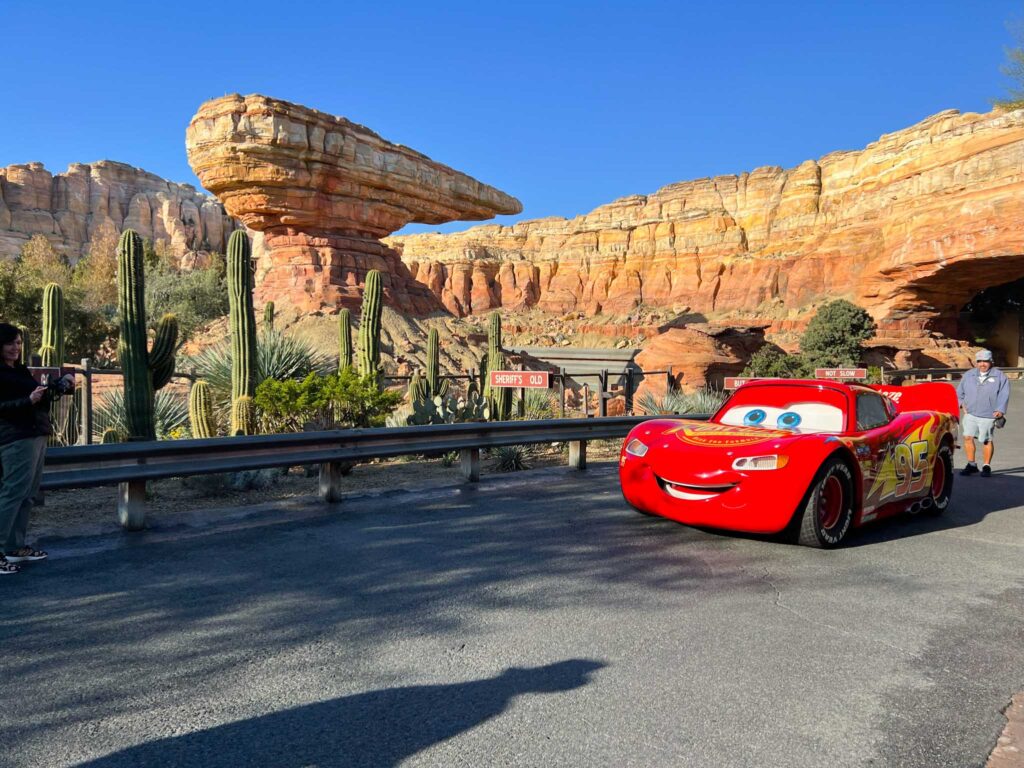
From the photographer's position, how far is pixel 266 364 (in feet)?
48.2

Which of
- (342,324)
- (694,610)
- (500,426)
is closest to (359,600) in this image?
(694,610)

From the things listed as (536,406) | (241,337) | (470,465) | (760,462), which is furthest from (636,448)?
(536,406)

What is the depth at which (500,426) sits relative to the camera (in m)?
8.20

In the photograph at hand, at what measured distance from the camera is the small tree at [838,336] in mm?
36406

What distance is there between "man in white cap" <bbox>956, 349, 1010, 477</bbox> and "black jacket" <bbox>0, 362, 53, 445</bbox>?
9932mm

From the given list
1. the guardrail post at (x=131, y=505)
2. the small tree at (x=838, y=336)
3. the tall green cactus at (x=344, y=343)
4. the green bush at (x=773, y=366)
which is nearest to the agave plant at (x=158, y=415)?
the tall green cactus at (x=344, y=343)

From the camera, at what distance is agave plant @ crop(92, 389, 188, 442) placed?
11.9 metres

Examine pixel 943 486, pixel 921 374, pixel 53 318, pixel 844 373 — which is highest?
pixel 53 318

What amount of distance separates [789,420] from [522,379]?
4.06m

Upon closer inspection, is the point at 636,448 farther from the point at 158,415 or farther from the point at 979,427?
the point at 158,415

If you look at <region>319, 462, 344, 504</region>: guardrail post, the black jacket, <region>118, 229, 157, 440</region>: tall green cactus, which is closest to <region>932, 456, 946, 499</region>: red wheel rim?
<region>319, 462, 344, 504</region>: guardrail post

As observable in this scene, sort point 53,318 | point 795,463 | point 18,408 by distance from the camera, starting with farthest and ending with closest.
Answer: point 53,318 → point 795,463 → point 18,408

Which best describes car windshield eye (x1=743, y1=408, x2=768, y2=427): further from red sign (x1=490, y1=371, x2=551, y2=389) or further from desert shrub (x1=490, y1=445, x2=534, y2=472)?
desert shrub (x1=490, y1=445, x2=534, y2=472)

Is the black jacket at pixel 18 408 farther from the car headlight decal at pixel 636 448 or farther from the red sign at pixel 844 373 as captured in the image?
the red sign at pixel 844 373
